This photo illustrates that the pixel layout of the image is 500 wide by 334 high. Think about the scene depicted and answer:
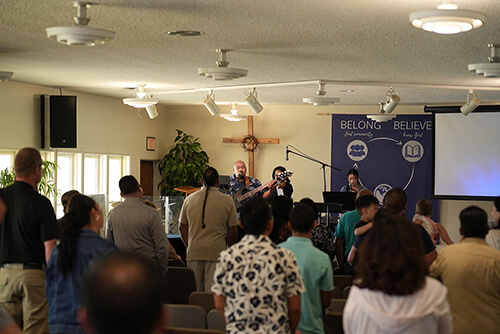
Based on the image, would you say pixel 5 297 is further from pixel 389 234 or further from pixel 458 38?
pixel 458 38

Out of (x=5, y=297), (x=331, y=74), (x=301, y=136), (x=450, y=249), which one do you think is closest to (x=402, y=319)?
(x=450, y=249)

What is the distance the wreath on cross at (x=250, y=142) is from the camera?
13.6 m

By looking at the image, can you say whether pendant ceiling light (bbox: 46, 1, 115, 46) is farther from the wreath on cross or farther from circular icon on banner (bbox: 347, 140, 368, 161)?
the wreath on cross

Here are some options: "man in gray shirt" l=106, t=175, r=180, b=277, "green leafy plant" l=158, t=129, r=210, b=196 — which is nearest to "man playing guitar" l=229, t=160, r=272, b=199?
"man in gray shirt" l=106, t=175, r=180, b=277

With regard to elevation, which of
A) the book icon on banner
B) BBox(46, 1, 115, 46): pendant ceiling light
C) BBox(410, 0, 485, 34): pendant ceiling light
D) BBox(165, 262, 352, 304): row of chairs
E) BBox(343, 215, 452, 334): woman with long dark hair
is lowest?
BBox(165, 262, 352, 304): row of chairs

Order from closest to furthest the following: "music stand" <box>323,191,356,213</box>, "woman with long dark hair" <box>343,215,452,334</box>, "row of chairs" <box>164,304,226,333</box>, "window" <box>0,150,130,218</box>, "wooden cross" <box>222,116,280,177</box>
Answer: "woman with long dark hair" <box>343,215,452,334</box> → "row of chairs" <box>164,304,226,333</box> → "music stand" <box>323,191,356,213</box> → "window" <box>0,150,130,218</box> → "wooden cross" <box>222,116,280,177</box>

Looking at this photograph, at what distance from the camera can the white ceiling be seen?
522cm

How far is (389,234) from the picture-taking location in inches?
93.0

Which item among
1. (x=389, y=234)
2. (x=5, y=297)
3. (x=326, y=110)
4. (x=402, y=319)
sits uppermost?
(x=326, y=110)

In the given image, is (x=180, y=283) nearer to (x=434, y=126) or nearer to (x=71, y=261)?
(x=71, y=261)

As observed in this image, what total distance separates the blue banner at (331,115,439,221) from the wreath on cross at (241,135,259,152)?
163 cm

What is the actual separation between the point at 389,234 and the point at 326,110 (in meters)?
11.3

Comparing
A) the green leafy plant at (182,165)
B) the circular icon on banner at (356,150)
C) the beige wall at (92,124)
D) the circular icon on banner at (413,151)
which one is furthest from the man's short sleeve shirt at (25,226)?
the circular icon on banner at (413,151)

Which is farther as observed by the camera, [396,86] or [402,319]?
[396,86]
